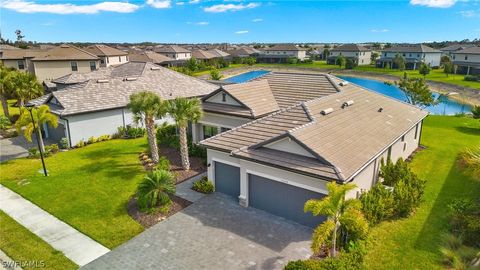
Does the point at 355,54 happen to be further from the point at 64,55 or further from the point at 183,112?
the point at 183,112

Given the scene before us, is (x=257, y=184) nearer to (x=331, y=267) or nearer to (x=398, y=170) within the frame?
(x=331, y=267)

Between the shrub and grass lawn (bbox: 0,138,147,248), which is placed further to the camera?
the shrub

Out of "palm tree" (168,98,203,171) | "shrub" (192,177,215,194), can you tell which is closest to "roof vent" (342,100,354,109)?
"palm tree" (168,98,203,171)

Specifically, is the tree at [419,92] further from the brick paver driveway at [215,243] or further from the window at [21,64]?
the window at [21,64]

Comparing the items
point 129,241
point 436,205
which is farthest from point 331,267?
point 436,205

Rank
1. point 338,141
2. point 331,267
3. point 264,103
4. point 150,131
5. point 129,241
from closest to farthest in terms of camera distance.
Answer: point 331,267 < point 129,241 < point 338,141 < point 150,131 < point 264,103

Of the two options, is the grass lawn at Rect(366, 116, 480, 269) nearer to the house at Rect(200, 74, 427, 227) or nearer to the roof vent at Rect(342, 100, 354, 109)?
the house at Rect(200, 74, 427, 227)

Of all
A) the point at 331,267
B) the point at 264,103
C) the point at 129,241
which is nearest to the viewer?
the point at 331,267
